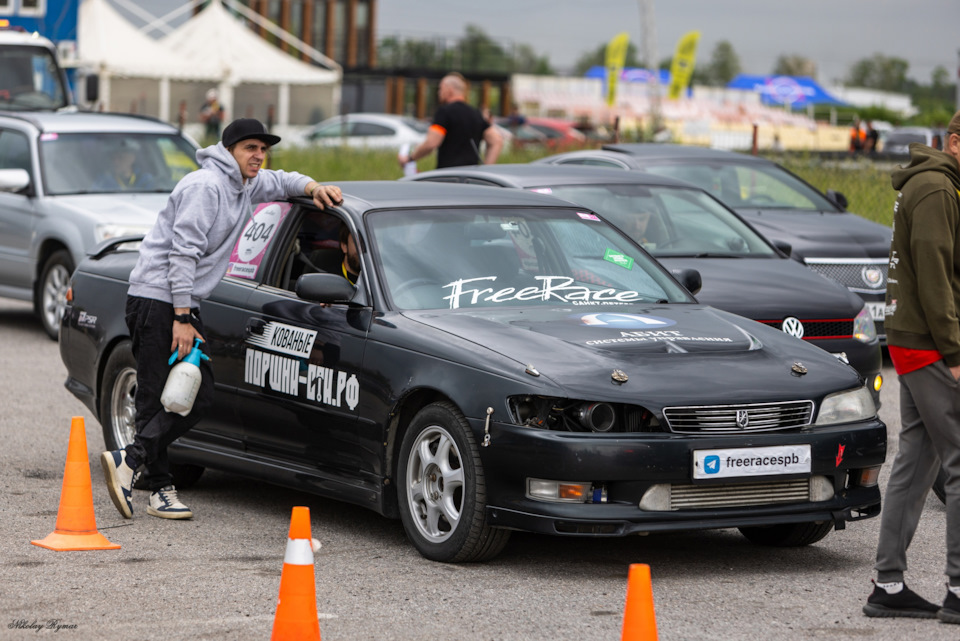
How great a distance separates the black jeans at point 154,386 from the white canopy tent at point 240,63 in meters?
35.5

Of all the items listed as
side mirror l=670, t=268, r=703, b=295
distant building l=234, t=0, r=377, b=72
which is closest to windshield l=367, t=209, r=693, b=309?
side mirror l=670, t=268, r=703, b=295

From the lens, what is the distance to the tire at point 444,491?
18.8 ft

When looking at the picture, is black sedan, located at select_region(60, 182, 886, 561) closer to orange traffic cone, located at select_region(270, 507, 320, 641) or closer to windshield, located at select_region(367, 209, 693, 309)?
windshield, located at select_region(367, 209, 693, 309)

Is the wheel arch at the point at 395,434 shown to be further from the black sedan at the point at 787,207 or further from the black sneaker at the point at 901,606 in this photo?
the black sedan at the point at 787,207

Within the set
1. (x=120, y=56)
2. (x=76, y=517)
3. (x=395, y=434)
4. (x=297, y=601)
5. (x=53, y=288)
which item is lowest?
(x=53, y=288)

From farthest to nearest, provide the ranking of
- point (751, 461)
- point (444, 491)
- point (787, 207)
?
point (787, 207) → point (444, 491) → point (751, 461)

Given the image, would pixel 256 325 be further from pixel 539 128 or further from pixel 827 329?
pixel 539 128

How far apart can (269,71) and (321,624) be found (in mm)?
38444

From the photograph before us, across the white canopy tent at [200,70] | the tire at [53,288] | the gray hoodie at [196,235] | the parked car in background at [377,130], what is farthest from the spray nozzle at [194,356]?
the white canopy tent at [200,70]

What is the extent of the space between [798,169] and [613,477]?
14.8 metres

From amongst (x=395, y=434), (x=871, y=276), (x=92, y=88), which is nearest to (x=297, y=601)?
(x=395, y=434)

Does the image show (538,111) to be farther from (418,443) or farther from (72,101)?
(418,443)

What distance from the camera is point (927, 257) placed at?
506 cm

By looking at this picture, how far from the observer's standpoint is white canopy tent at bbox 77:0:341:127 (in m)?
38.5
